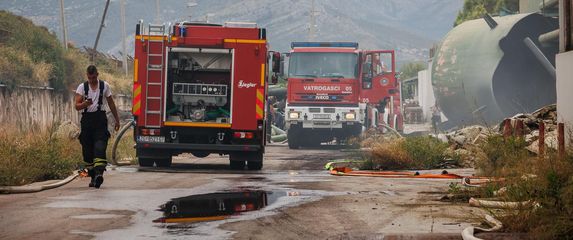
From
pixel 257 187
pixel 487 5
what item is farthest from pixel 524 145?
pixel 487 5

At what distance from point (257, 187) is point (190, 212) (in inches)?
168

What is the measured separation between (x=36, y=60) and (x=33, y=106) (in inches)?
272

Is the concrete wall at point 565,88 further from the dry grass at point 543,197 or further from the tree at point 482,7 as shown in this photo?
the tree at point 482,7

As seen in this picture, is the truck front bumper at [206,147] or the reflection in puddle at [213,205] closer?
the reflection in puddle at [213,205]

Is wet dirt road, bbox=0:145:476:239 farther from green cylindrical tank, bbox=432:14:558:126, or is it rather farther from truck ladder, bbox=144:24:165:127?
green cylindrical tank, bbox=432:14:558:126

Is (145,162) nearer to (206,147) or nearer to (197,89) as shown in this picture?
(206,147)

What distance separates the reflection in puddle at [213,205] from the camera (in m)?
11.0

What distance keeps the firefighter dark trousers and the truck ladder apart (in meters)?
6.07

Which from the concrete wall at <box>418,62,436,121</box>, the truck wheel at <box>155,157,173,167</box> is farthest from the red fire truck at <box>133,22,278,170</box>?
the concrete wall at <box>418,62,436,121</box>

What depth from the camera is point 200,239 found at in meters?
9.19

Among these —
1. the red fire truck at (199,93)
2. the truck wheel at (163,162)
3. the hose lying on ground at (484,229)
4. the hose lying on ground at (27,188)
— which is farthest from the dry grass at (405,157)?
the hose lying on ground at (484,229)

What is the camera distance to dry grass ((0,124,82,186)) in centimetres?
1502

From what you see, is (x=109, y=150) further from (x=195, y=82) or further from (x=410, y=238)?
(x=410, y=238)

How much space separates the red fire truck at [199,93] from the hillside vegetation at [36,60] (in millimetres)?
17350
